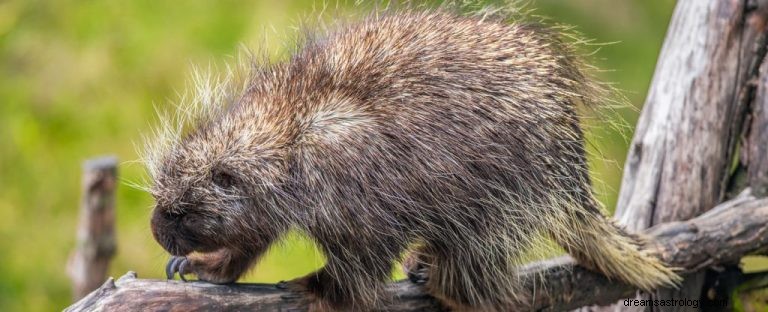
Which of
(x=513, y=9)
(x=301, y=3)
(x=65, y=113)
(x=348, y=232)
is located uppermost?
(x=301, y=3)

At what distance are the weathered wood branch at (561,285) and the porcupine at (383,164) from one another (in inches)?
3.9

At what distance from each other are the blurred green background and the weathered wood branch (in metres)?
2.42

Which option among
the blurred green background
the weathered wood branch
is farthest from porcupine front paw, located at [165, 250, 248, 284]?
the blurred green background

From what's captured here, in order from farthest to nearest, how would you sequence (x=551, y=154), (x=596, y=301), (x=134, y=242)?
(x=134, y=242)
(x=596, y=301)
(x=551, y=154)

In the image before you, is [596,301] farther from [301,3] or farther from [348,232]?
[301,3]

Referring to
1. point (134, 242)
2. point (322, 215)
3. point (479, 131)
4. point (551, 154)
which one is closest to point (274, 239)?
point (322, 215)

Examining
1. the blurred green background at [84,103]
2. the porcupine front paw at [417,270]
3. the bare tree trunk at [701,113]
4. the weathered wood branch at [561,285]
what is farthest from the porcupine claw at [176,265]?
the blurred green background at [84,103]

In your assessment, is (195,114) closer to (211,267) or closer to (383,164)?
(211,267)

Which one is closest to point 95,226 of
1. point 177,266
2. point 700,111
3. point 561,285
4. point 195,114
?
point 195,114

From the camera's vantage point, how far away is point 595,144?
11.0 feet

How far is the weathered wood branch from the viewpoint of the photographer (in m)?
2.51

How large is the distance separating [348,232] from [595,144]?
110cm

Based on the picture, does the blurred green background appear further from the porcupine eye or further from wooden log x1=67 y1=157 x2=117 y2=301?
the porcupine eye

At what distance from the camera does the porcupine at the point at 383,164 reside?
270 cm
